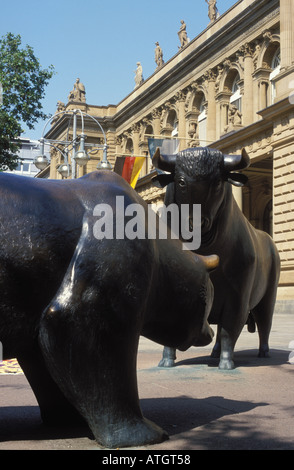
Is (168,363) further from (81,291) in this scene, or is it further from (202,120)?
(202,120)

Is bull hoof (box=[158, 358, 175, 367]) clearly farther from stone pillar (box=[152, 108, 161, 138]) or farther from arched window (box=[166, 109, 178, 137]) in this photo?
stone pillar (box=[152, 108, 161, 138])

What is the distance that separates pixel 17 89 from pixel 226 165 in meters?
21.3

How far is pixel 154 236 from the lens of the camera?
10.2 feet

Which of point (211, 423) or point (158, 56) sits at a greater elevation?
point (158, 56)

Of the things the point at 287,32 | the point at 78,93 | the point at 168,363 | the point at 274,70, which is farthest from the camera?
the point at 78,93

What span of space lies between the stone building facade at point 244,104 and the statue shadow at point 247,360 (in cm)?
1528

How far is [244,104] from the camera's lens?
1224 inches

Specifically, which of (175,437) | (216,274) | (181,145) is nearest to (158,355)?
(216,274)

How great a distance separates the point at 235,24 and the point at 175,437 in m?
32.6

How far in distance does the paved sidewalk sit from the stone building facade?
17.4 metres

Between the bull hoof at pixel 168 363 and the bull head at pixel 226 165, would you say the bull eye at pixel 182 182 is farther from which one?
the bull hoof at pixel 168 363

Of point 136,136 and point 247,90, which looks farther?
point 136,136

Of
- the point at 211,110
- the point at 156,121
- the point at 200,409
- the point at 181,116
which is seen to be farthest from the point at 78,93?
the point at 200,409

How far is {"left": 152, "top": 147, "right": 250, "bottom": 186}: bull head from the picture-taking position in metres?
5.01
